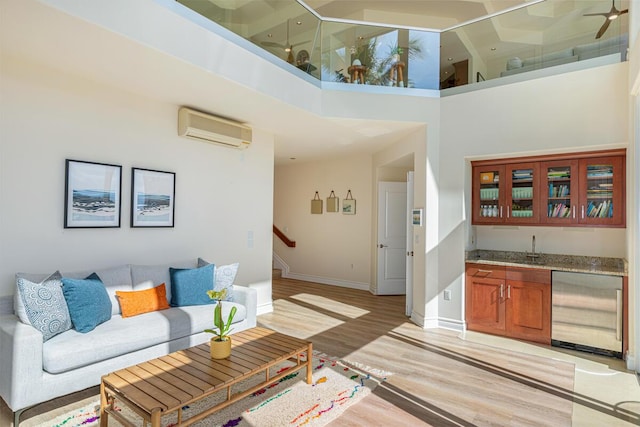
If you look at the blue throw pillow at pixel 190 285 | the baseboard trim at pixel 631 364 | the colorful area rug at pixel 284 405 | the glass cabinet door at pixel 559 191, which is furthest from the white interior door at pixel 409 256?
the blue throw pillow at pixel 190 285

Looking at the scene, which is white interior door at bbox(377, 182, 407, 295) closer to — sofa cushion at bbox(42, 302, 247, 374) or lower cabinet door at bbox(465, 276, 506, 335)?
lower cabinet door at bbox(465, 276, 506, 335)

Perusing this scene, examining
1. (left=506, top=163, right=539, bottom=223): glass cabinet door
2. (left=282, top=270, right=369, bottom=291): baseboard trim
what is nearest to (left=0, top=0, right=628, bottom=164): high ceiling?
(left=506, top=163, right=539, bottom=223): glass cabinet door

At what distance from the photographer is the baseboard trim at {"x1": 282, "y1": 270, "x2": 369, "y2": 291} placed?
7.45 m

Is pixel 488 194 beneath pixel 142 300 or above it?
above

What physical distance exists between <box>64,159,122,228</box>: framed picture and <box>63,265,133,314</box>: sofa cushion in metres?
0.45

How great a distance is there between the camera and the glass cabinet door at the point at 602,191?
405 centimetres

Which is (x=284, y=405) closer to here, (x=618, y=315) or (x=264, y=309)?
(x=264, y=309)

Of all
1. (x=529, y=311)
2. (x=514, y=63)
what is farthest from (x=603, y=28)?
(x=529, y=311)

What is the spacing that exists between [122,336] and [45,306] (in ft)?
1.95

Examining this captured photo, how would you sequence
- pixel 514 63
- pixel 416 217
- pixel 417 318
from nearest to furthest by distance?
pixel 514 63, pixel 417 318, pixel 416 217

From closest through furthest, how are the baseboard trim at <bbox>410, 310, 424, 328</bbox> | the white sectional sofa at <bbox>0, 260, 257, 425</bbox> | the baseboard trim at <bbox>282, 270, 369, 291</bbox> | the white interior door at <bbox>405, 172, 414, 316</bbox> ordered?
the white sectional sofa at <bbox>0, 260, 257, 425</bbox> → the baseboard trim at <bbox>410, 310, 424, 328</bbox> → the white interior door at <bbox>405, 172, 414, 316</bbox> → the baseboard trim at <bbox>282, 270, 369, 291</bbox>

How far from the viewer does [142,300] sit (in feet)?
11.7

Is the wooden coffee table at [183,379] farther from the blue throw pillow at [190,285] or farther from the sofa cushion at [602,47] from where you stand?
the sofa cushion at [602,47]

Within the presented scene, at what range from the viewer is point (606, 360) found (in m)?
3.81
